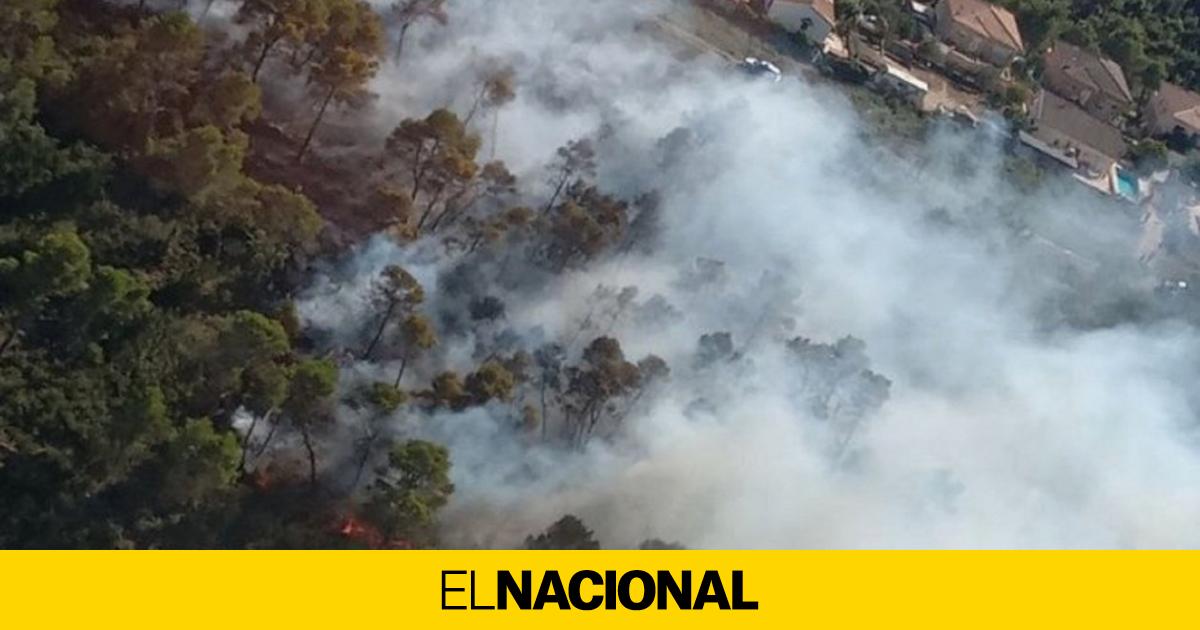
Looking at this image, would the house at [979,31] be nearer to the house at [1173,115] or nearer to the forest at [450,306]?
the house at [1173,115]

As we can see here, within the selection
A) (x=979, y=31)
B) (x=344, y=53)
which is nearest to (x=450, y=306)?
(x=344, y=53)

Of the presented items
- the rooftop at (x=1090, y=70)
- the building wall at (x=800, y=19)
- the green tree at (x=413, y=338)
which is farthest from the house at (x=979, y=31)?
the green tree at (x=413, y=338)

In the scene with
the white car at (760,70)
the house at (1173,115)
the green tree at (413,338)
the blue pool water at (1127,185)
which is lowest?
the green tree at (413,338)

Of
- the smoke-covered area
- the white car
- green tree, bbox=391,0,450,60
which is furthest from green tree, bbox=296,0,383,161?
the white car

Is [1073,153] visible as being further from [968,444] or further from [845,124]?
[968,444]

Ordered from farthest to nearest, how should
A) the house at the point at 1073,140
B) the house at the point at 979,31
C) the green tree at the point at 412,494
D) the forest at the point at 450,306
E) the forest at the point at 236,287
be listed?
the house at the point at 979,31
the house at the point at 1073,140
the forest at the point at 450,306
the forest at the point at 236,287
the green tree at the point at 412,494

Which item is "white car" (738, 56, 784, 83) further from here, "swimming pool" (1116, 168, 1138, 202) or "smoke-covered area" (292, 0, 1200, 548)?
"swimming pool" (1116, 168, 1138, 202)

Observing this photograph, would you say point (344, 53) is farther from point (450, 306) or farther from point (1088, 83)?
point (1088, 83)
